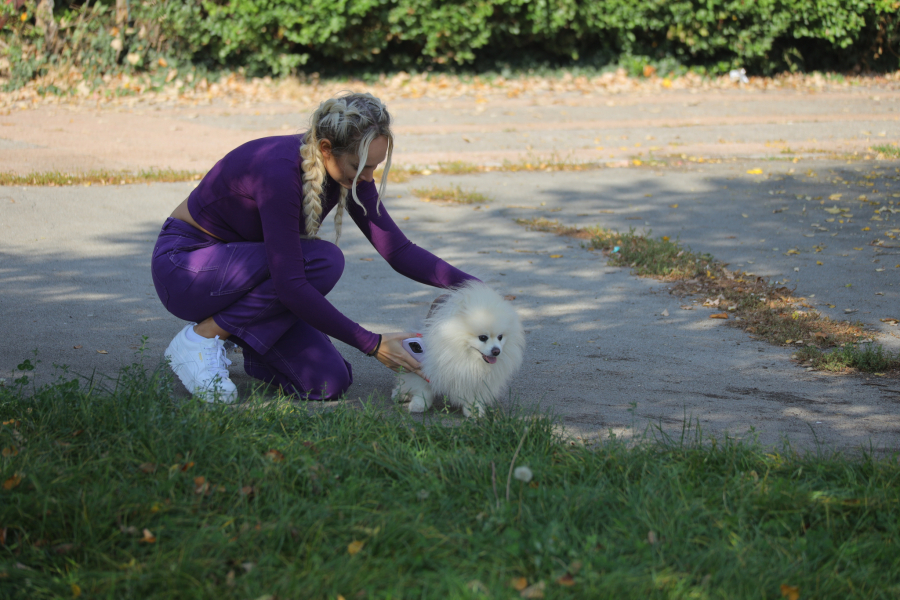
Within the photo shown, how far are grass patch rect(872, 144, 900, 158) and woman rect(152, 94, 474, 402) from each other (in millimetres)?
8121

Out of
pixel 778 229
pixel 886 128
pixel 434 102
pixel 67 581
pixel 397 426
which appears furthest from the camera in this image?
pixel 434 102

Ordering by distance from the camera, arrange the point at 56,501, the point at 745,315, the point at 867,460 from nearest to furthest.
A: the point at 56,501 < the point at 867,460 < the point at 745,315

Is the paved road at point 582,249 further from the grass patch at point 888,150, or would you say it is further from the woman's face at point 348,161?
the woman's face at point 348,161

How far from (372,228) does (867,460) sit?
237 centimetres

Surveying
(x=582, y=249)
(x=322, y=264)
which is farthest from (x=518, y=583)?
(x=582, y=249)

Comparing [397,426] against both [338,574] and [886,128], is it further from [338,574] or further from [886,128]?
[886,128]

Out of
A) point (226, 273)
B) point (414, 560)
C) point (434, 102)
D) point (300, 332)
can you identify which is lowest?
point (414, 560)

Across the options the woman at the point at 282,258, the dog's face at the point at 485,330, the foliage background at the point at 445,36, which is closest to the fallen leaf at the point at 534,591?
the dog's face at the point at 485,330

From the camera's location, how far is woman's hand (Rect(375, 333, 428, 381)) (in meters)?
3.40

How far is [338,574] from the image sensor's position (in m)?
2.12

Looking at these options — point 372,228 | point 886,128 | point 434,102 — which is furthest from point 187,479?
point 886,128

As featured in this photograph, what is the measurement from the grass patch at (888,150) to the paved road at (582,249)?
0.64 ft

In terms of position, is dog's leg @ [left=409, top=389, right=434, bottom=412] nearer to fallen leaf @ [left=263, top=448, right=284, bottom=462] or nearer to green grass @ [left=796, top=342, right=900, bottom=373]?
fallen leaf @ [left=263, top=448, right=284, bottom=462]

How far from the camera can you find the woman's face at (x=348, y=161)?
3.26 meters
